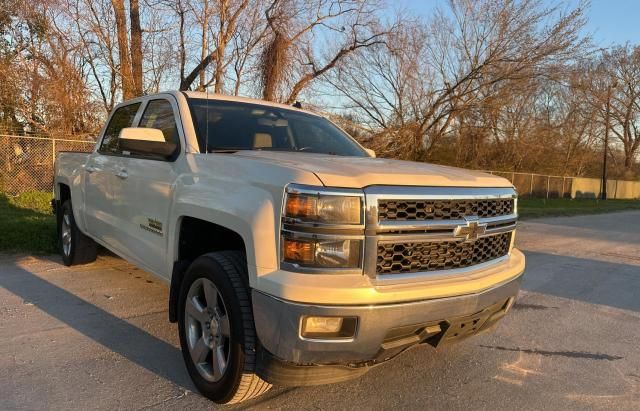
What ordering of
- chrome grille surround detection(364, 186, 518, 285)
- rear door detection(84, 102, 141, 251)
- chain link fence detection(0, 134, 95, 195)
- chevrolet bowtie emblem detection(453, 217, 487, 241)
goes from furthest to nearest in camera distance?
chain link fence detection(0, 134, 95, 195) < rear door detection(84, 102, 141, 251) < chevrolet bowtie emblem detection(453, 217, 487, 241) < chrome grille surround detection(364, 186, 518, 285)

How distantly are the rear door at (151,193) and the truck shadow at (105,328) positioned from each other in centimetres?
55

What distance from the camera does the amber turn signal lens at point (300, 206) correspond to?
8.18 feet

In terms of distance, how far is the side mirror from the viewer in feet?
11.7

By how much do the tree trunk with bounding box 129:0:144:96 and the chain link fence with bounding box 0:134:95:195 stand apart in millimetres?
3439

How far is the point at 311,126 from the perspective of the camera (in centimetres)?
463

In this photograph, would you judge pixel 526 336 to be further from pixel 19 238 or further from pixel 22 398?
pixel 19 238

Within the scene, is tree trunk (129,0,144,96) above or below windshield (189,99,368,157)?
above

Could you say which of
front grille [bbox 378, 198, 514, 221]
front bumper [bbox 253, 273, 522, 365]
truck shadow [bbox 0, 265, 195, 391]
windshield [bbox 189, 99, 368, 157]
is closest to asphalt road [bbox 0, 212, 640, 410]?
truck shadow [bbox 0, 265, 195, 391]

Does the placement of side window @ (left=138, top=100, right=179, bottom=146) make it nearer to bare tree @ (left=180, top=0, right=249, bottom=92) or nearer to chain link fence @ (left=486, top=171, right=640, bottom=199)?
bare tree @ (left=180, top=0, right=249, bottom=92)

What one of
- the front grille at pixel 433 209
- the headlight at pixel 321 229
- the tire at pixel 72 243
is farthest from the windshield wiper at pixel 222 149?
the tire at pixel 72 243

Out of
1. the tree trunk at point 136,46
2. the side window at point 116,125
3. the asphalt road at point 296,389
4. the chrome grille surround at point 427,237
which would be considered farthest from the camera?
the tree trunk at point 136,46

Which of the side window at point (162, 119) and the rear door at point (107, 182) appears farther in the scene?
the rear door at point (107, 182)

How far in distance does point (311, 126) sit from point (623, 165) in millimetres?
65494

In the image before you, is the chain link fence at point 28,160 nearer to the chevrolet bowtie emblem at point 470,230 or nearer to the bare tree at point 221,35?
the bare tree at point 221,35
